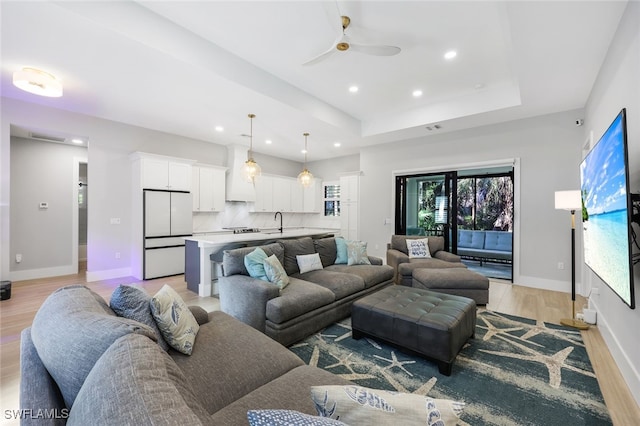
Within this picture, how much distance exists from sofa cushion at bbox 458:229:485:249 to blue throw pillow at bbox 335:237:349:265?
446 cm

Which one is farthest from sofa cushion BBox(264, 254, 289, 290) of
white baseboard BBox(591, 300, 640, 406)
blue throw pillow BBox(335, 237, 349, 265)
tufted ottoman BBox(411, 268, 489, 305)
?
white baseboard BBox(591, 300, 640, 406)

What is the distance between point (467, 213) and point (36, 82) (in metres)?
8.83

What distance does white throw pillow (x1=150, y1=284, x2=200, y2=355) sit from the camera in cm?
153

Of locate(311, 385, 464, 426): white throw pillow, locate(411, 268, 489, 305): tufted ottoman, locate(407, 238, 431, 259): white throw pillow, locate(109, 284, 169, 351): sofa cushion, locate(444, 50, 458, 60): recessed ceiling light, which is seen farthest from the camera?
locate(407, 238, 431, 259): white throw pillow

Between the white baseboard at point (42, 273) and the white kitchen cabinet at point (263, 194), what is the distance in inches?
155

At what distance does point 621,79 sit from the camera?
7.38 feet

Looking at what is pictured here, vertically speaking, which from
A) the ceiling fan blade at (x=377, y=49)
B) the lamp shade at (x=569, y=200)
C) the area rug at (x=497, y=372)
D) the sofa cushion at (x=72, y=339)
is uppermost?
the ceiling fan blade at (x=377, y=49)

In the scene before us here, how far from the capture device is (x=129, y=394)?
58 cm

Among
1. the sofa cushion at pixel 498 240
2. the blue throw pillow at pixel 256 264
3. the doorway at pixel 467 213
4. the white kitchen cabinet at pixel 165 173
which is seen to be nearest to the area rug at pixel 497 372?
the blue throw pillow at pixel 256 264

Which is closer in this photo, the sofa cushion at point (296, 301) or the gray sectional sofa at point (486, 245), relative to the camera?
the sofa cushion at point (296, 301)

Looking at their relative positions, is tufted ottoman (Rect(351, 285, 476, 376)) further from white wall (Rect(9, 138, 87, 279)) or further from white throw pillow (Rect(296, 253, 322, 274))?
white wall (Rect(9, 138, 87, 279))

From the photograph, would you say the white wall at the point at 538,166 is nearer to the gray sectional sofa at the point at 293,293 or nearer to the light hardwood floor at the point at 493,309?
the light hardwood floor at the point at 493,309

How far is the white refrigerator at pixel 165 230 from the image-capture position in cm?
501

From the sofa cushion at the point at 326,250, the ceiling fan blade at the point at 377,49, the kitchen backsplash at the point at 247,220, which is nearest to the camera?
the ceiling fan blade at the point at 377,49
